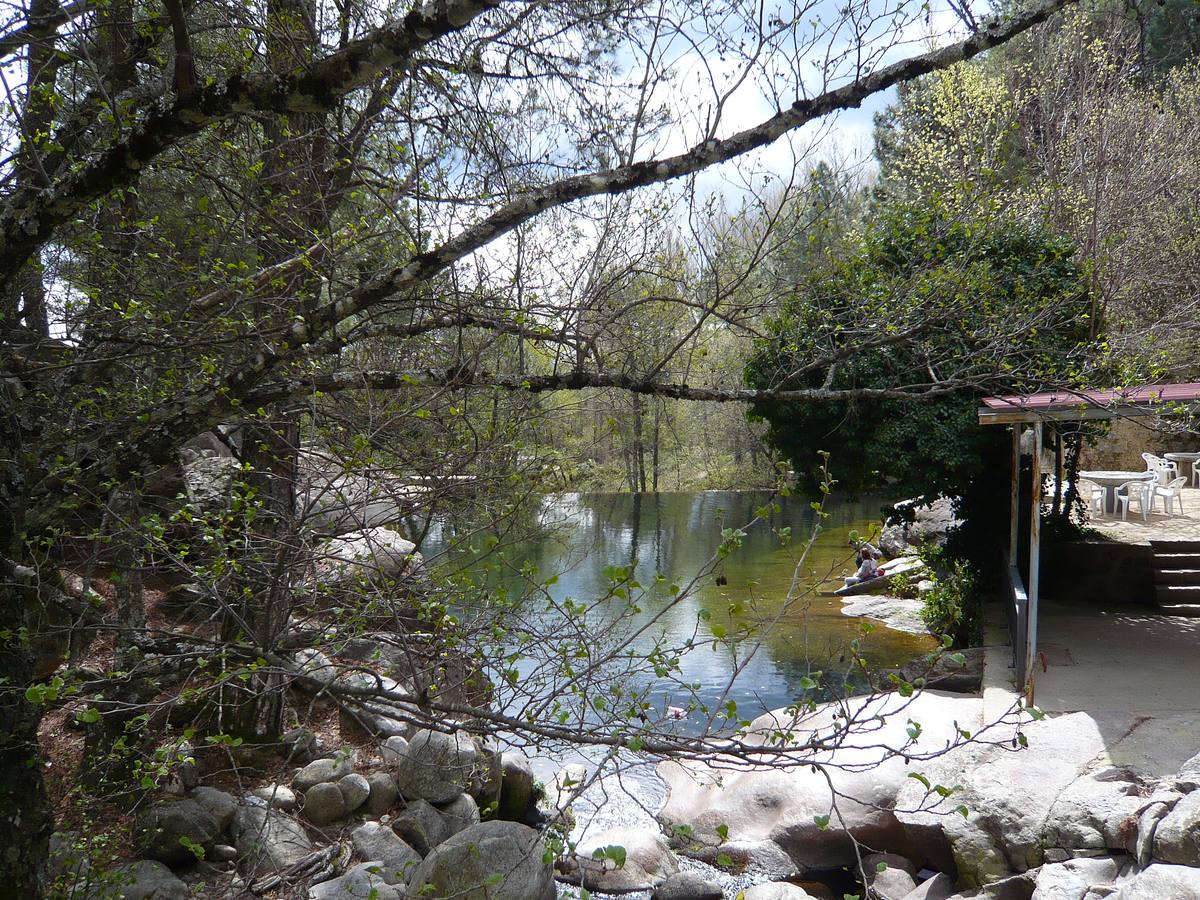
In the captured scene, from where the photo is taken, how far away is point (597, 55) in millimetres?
4668

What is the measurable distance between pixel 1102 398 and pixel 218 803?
7.10 m

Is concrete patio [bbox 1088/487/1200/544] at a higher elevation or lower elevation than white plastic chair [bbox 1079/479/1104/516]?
lower

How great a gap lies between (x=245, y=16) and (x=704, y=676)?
9.04 m

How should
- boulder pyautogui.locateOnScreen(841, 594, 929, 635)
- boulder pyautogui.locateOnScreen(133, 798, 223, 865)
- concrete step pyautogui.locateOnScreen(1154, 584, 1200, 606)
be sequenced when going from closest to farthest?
boulder pyautogui.locateOnScreen(133, 798, 223, 865) < concrete step pyautogui.locateOnScreen(1154, 584, 1200, 606) < boulder pyautogui.locateOnScreen(841, 594, 929, 635)

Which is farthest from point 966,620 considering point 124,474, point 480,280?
point 124,474

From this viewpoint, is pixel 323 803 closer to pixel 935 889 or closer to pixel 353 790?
pixel 353 790

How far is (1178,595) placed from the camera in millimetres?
10703

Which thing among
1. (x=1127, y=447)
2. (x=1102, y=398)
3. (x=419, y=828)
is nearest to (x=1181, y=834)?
(x=1102, y=398)

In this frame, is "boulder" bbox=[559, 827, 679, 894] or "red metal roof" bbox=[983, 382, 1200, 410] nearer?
"boulder" bbox=[559, 827, 679, 894]

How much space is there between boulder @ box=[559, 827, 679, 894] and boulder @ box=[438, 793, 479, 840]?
0.85 metres

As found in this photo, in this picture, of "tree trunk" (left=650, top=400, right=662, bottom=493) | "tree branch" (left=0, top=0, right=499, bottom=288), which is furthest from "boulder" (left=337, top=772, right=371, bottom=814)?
"tree trunk" (left=650, top=400, right=662, bottom=493)

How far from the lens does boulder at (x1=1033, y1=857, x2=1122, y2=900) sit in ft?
15.5

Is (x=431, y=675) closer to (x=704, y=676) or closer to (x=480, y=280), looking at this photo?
(x=480, y=280)

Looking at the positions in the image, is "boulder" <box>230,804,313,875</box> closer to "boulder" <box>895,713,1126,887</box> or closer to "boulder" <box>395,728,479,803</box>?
"boulder" <box>395,728,479,803</box>
